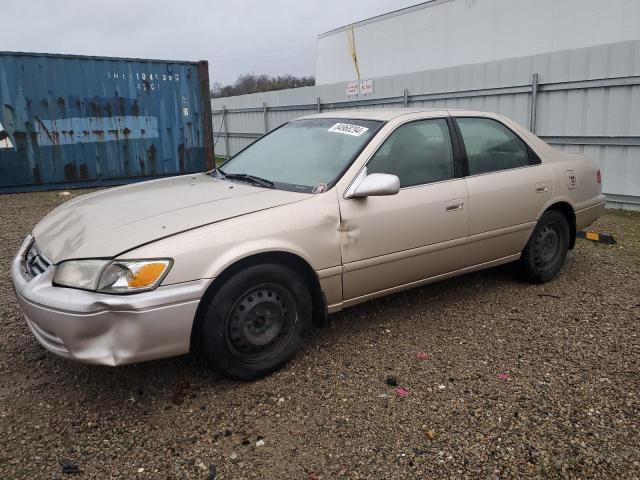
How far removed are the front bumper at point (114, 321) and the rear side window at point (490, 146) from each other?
7.86ft

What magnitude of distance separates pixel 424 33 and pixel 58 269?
18.3 metres

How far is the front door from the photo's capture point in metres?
3.36

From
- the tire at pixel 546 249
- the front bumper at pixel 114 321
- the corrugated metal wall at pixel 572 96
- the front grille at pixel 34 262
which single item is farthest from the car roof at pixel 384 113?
the corrugated metal wall at pixel 572 96

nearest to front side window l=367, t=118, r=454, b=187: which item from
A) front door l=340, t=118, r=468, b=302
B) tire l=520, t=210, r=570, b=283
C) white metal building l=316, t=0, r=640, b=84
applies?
front door l=340, t=118, r=468, b=302

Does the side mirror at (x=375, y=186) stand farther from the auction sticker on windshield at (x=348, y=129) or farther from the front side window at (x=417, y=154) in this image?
the auction sticker on windshield at (x=348, y=129)

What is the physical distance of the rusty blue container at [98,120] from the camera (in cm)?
973

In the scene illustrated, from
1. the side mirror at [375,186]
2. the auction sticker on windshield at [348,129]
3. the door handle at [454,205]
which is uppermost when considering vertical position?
the auction sticker on windshield at [348,129]

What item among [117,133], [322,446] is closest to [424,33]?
[117,133]

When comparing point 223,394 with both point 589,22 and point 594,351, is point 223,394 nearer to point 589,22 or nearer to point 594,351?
point 594,351

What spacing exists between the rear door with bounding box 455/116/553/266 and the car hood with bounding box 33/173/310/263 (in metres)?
1.49

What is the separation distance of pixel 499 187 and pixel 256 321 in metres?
2.23

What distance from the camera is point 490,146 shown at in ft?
13.9

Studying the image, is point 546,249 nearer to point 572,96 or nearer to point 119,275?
point 119,275

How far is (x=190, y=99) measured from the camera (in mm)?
11320
